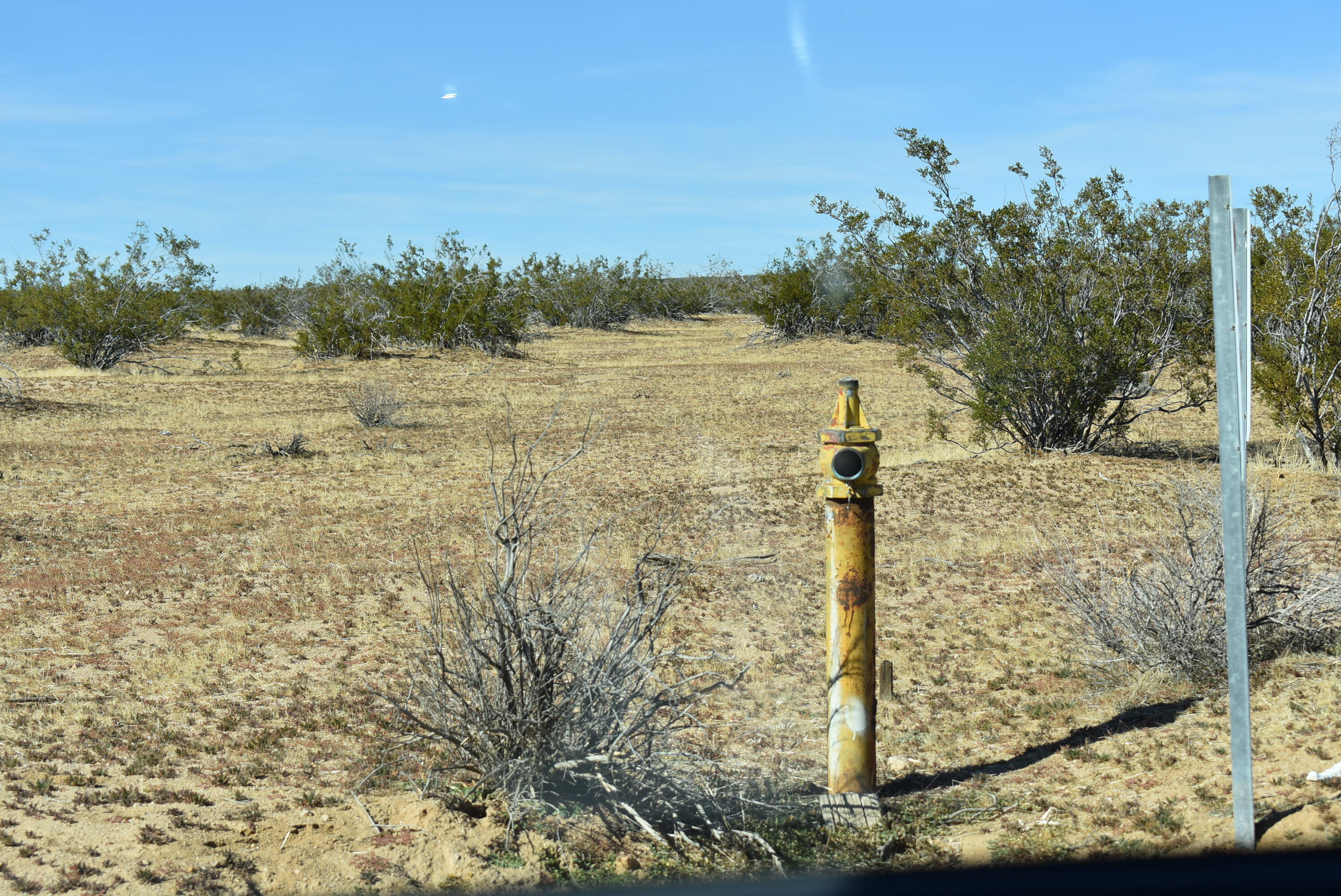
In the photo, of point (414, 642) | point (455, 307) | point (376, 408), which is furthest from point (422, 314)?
point (414, 642)

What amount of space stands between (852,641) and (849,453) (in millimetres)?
747

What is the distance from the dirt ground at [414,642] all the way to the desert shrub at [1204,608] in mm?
179

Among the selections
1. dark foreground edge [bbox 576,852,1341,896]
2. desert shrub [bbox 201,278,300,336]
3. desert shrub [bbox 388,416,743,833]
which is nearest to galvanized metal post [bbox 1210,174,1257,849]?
dark foreground edge [bbox 576,852,1341,896]

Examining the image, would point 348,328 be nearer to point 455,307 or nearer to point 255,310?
point 455,307

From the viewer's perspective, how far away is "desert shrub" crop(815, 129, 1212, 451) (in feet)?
45.2

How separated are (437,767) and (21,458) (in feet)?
44.2

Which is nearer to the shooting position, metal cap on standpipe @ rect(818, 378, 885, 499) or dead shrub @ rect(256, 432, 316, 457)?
metal cap on standpipe @ rect(818, 378, 885, 499)

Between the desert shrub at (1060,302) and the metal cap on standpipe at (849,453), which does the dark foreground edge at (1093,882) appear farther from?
the desert shrub at (1060,302)

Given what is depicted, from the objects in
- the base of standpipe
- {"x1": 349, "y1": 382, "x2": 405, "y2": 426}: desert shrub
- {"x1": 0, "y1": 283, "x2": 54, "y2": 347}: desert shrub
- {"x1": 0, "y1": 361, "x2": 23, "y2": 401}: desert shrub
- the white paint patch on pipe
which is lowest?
the base of standpipe

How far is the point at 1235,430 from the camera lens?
351 cm

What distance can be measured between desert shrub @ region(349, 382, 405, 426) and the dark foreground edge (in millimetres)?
16174

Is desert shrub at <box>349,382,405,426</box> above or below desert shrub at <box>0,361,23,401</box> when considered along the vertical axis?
below

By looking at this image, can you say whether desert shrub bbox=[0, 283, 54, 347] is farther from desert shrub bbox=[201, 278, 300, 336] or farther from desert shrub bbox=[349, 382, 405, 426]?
desert shrub bbox=[349, 382, 405, 426]

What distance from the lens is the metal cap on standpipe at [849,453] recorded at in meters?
4.29
